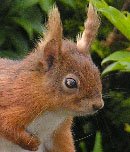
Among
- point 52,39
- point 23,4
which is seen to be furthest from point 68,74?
point 23,4

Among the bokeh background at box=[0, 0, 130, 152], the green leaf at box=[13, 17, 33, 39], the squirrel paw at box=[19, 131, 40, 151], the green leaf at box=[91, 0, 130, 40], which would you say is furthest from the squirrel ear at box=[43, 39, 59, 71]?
the green leaf at box=[13, 17, 33, 39]

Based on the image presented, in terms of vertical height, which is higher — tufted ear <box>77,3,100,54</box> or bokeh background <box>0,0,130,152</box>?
tufted ear <box>77,3,100,54</box>

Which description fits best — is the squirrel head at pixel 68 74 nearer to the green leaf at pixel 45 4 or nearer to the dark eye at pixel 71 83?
the dark eye at pixel 71 83

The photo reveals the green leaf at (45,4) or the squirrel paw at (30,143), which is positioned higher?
the squirrel paw at (30,143)

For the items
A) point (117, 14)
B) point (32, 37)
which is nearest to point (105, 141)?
point (32, 37)

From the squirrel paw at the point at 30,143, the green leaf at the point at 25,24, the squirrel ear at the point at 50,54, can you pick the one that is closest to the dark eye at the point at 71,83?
the squirrel ear at the point at 50,54

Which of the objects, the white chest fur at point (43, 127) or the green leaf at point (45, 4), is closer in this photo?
the white chest fur at point (43, 127)

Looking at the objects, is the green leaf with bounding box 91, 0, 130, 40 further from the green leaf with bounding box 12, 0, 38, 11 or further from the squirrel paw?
the green leaf with bounding box 12, 0, 38, 11
